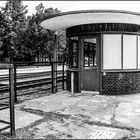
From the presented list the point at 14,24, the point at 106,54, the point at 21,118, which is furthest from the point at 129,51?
the point at 14,24

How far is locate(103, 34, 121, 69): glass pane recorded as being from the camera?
8281 millimetres

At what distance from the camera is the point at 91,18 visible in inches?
297

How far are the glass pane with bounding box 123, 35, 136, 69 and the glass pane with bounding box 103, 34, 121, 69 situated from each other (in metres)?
0.25

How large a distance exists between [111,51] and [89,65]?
1030 millimetres

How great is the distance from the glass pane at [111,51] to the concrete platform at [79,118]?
1598 mm

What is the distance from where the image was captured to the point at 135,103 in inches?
268

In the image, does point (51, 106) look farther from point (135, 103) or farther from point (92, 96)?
point (135, 103)

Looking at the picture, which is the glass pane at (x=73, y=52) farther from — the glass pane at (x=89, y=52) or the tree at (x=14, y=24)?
the tree at (x=14, y=24)

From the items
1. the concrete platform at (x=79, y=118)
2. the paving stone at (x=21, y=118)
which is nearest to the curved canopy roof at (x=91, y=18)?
the concrete platform at (x=79, y=118)

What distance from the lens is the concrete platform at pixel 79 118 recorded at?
4.10 metres

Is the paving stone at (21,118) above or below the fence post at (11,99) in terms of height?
below

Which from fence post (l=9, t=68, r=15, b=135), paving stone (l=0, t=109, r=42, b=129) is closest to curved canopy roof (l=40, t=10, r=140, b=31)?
paving stone (l=0, t=109, r=42, b=129)

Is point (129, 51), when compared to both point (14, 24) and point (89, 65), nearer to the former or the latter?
point (89, 65)

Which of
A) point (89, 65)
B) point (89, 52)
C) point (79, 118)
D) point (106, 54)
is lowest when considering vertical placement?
point (79, 118)
